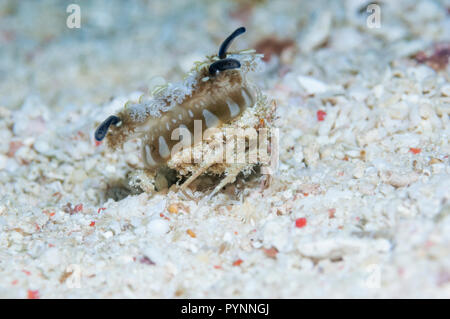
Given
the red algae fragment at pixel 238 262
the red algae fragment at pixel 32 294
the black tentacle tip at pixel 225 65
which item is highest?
the black tentacle tip at pixel 225 65

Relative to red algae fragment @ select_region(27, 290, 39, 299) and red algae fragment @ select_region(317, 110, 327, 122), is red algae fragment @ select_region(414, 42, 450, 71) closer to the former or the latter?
red algae fragment @ select_region(317, 110, 327, 122)

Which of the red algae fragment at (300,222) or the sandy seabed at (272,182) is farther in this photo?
the red algae fragment at (300,222)

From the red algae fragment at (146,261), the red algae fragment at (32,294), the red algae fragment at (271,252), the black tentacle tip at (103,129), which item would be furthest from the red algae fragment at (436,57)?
the red algae fragment at (32,294)

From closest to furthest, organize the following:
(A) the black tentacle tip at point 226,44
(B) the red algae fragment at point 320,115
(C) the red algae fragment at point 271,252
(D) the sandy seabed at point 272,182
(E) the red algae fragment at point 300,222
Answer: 1. (D) the sandy seabed at point 272,182
2. (C) the red algae fragment at point 271,252
3. (E) the red algae fragment at point 300,222
4. (A) the black tentacle tip at point 226,44
5. (B) the red algae fragment at point 320,115

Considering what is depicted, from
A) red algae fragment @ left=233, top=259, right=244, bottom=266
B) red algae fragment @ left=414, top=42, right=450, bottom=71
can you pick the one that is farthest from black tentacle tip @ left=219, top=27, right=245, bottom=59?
red algae fragment @ left=414, top=42, right=450, bottom=71

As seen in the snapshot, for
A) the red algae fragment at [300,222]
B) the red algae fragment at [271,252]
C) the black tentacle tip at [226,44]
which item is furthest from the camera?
the black tentacle tip at [226,44]

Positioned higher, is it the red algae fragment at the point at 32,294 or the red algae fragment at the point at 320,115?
the red algae fragment at the point at 320,115

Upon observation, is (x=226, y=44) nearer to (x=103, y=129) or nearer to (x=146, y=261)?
(x=103, y=129)

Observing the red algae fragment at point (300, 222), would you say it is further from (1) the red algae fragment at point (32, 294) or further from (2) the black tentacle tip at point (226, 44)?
(1) the red algae fragment at point (32, 294)

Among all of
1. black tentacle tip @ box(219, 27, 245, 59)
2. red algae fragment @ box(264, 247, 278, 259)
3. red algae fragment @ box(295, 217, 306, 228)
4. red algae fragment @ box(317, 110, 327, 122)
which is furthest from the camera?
red algae fragment @ box(317, 110, 327, 122)
